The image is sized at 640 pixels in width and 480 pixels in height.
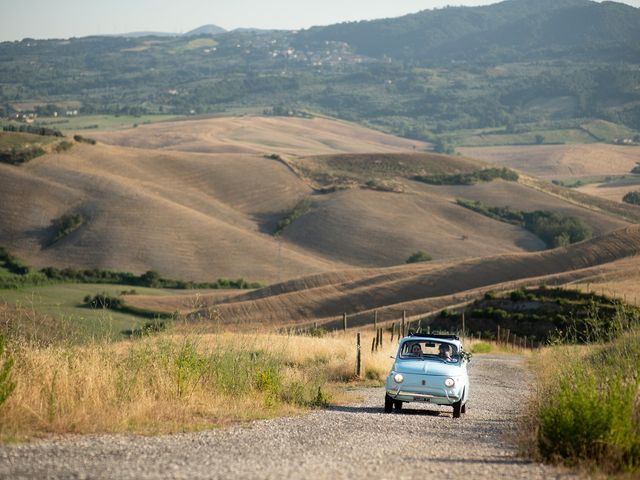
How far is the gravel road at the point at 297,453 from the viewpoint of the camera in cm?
1192

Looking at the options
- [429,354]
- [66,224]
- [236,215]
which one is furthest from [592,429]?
[236,215]

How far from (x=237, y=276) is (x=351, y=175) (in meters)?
55.9

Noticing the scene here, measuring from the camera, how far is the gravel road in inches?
469

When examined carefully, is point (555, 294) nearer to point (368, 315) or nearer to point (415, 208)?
point (368, 315)

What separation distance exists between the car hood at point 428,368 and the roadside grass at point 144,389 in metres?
1.86

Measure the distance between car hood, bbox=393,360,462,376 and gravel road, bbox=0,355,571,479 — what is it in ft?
6.17

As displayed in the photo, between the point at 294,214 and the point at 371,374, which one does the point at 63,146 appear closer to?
the point at 294,214

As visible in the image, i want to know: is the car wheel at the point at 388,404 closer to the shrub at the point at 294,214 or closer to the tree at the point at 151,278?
the tree at the point at 151,278

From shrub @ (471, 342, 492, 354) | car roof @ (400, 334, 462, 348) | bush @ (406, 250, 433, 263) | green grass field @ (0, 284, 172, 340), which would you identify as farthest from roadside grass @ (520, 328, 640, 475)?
bush @ (406, 250, 433, 263)

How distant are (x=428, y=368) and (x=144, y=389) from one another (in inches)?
263

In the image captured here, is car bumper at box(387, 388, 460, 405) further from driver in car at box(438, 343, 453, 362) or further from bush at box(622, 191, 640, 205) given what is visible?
bush at box(622, 191, 640, 205)

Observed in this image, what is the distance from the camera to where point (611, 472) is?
40.0 ft

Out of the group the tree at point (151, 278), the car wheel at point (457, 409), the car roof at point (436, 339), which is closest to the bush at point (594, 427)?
the car wheel at point (457, 409)

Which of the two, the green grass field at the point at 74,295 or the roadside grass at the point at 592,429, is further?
the green grass field at the point at 74,295
